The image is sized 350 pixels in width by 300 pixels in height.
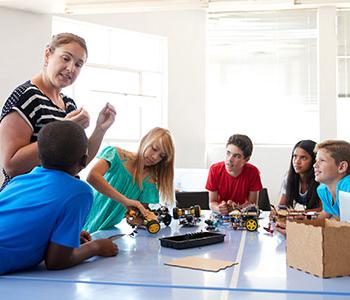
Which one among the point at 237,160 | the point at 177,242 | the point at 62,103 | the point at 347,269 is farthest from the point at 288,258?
the point at 237,160

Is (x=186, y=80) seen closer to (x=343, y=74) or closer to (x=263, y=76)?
(x=263, y=76)

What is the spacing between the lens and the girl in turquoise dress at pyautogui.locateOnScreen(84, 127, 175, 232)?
7.20 ft

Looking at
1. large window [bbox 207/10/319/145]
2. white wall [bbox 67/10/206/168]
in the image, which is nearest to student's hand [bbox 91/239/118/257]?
white wall [bbox 67/10/206/168]

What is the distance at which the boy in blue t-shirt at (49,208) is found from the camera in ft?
3.93

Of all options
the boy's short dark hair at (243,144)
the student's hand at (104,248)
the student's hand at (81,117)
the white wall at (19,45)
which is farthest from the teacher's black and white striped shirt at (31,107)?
the white wall at (19,45)

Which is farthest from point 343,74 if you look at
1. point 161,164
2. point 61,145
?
point 61,145

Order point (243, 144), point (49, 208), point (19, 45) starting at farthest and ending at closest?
point (19, 45)
point (243, 144)
point (49, 208)

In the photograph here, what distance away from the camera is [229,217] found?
7.39 feet

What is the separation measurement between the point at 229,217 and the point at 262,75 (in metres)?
3.82

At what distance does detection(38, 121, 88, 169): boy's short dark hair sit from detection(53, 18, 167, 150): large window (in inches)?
144

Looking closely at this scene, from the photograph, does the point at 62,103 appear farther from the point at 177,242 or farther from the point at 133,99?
the point at 133,99

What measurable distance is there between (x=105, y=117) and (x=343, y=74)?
4.69m

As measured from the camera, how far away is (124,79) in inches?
209

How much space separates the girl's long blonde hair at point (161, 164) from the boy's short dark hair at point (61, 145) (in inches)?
43.4
